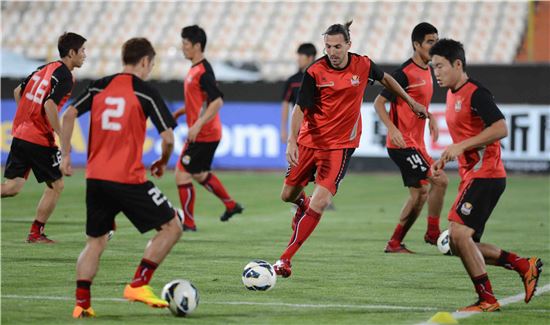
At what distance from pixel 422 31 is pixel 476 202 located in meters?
3.81

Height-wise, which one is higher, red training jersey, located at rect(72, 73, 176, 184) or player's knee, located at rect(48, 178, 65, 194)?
red training jersey, located at rect(72, 73, 176, 184)

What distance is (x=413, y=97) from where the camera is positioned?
11945 mm

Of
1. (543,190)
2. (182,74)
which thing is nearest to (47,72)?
(543,190)

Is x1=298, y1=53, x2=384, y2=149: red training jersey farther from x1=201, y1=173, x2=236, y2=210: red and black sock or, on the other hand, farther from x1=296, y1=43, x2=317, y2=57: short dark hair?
x1=296, y1=43, x2=317, y2=57: short dark hair

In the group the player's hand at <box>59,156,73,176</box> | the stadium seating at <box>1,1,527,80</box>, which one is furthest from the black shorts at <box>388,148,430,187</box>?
the stadium seating at <box>1,1,527,80</box>

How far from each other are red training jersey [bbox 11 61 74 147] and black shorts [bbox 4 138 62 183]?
68 mm

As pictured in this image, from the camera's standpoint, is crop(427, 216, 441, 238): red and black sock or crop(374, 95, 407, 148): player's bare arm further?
crop(427, 216, 441, 238): red and black sock

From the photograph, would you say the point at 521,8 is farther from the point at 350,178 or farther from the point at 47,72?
the point at 47,72

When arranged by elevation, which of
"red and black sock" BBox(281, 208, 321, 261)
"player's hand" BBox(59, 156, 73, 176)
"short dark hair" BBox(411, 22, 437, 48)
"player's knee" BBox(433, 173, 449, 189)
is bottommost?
"player's knee" BBox(433, 173, 449, 189)

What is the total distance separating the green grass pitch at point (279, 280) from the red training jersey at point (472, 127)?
42.0 inches

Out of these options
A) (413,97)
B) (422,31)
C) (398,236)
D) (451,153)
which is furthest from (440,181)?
(451,153)

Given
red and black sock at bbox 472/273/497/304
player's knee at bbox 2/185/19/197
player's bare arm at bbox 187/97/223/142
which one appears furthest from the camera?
player's bare arm at bbox 187/97/223/142

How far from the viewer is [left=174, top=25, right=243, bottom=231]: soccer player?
13.7 meters

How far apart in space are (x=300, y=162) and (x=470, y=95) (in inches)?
99.0
